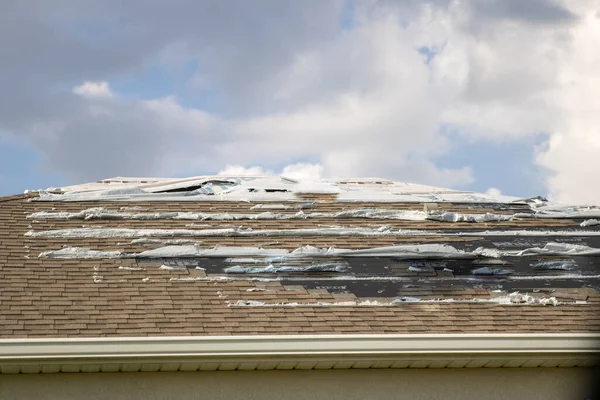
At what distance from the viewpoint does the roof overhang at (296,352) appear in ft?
31.5

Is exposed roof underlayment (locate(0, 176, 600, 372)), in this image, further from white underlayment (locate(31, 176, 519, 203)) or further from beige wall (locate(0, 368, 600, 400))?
beige wall (locate(0, 368, 600, 400))

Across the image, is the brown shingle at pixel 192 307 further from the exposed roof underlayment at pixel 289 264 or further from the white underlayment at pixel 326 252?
the white underlayment at pixel 326 252

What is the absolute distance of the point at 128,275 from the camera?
11.7 metres

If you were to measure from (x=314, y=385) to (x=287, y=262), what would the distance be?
8.31ft

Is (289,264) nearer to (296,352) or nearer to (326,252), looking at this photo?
(326,252)

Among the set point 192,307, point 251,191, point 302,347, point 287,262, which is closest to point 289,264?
point 287,262

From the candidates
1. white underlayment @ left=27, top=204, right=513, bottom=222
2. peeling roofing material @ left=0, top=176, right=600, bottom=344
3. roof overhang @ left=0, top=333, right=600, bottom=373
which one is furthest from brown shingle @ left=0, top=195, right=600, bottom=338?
white underlayment @ left=27, top=204, right=513, bottom=222

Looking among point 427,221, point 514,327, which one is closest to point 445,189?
point 427,221

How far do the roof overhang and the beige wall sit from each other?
13 centimetres

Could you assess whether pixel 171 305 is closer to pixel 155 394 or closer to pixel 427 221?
pixel 155 394

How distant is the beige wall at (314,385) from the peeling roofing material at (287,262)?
0.51m

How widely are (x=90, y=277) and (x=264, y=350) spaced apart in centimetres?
289

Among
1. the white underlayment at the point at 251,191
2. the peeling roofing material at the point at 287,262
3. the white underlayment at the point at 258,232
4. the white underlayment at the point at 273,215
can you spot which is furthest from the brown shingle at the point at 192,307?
the white underlayment at the point at 251,191

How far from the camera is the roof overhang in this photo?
Answer: 9.59 metres
